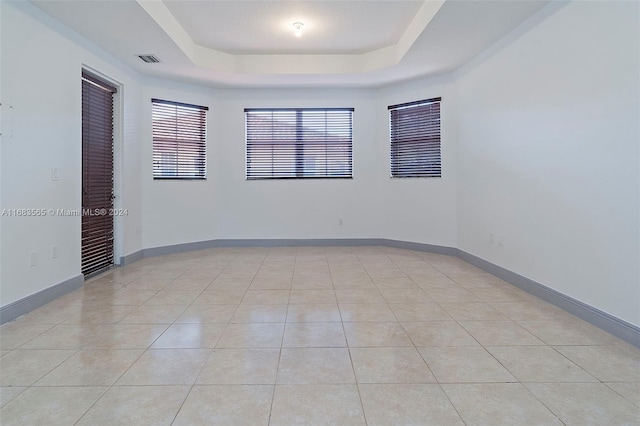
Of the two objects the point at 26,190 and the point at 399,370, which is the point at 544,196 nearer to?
the point at 399,370

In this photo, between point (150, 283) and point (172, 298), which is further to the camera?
point (150, 283)

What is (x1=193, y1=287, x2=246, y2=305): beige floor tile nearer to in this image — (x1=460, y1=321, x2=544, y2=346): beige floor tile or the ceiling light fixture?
(x1=460, y1=321, x2=544, y2=346): beige floor tile

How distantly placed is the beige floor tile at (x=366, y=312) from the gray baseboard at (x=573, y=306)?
1513 millimetres

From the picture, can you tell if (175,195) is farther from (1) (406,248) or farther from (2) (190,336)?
(1) (406,248)

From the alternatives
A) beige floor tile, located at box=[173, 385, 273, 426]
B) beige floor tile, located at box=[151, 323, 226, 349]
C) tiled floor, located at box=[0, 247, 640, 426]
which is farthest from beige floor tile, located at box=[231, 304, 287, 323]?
beige floor tile, located at box=[173, 385, 273, 426]

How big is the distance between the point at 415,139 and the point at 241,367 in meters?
4.68

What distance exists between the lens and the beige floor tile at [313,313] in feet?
9.03

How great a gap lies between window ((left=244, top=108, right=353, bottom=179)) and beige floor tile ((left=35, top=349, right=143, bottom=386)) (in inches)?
166

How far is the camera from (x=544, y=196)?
10.6ft

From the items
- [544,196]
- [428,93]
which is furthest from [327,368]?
[428,93]

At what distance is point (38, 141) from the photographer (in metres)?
3.19

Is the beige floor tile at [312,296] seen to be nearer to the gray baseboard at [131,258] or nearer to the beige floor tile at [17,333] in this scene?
the beige floor tile at [17,333]

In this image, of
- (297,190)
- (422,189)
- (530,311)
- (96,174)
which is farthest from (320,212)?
(530,311)

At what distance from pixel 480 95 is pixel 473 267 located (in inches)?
88.3
